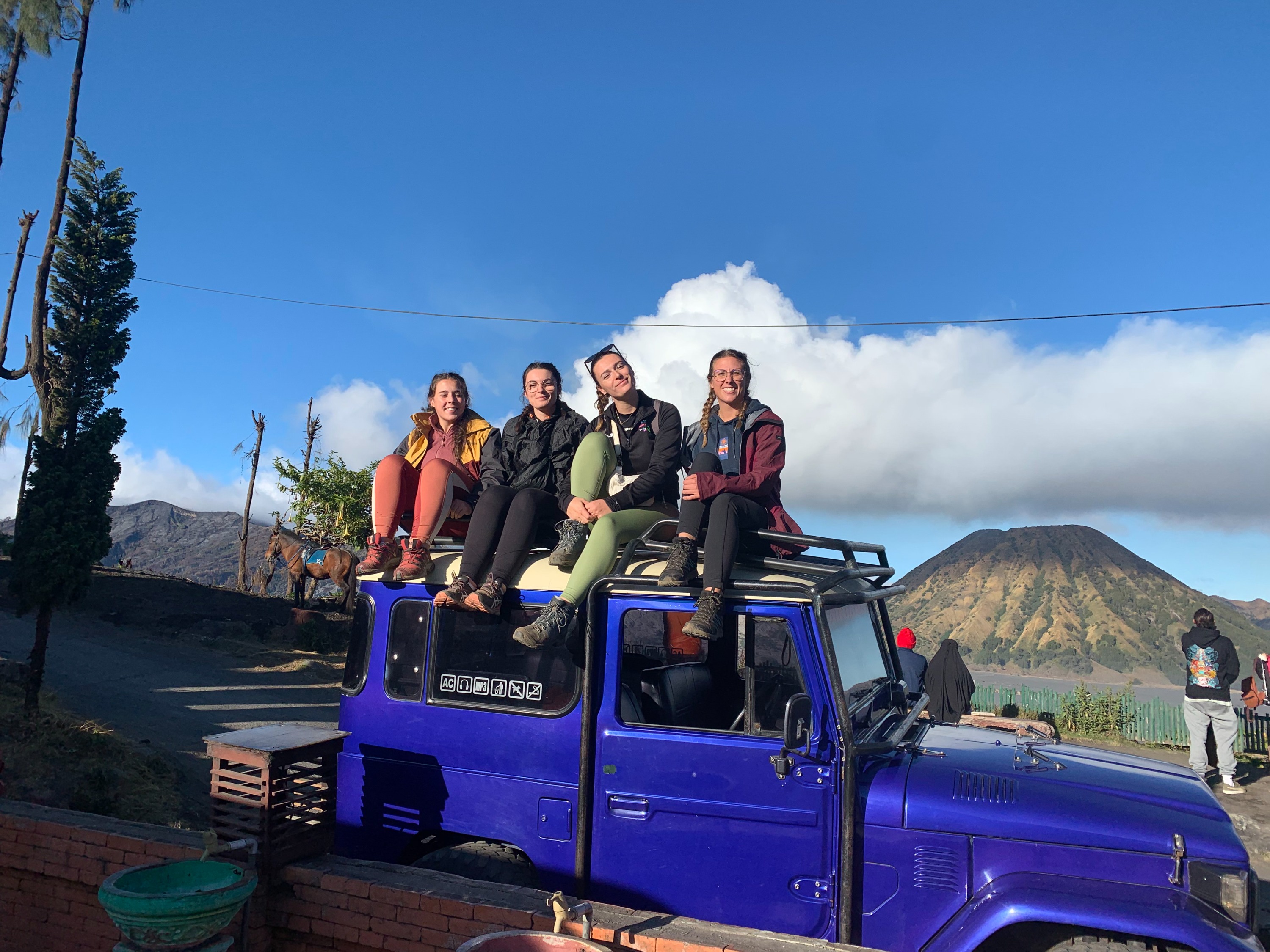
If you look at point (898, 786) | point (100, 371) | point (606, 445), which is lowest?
point (898, 786)

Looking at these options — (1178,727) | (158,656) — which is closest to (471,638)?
(1178,727)

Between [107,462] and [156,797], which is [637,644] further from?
[107,462]

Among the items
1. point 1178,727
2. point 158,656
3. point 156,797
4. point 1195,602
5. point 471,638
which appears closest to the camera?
point 471,638

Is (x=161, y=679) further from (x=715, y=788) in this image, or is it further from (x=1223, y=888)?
(x=1223, y=888)

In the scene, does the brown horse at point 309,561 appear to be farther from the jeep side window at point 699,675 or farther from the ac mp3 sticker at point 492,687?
the jeep side window at point 699,675

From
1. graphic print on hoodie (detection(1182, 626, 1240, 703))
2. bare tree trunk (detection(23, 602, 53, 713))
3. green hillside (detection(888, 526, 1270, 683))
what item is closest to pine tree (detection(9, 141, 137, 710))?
bare tree trunk (detection(23, 602, 53, 713))

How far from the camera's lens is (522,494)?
3.96 metres

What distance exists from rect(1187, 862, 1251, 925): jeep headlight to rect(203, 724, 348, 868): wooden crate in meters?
3.79

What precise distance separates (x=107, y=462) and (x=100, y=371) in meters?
2.28

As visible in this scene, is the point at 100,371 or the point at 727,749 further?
the point at 100,371

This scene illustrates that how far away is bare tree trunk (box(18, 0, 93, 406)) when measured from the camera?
48.4 feet

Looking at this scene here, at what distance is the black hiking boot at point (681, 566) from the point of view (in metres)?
3.42

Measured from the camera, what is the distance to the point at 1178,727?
48.9ft

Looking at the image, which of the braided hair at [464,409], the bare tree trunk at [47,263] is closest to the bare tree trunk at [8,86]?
the bare tree trunk at [47,263]
